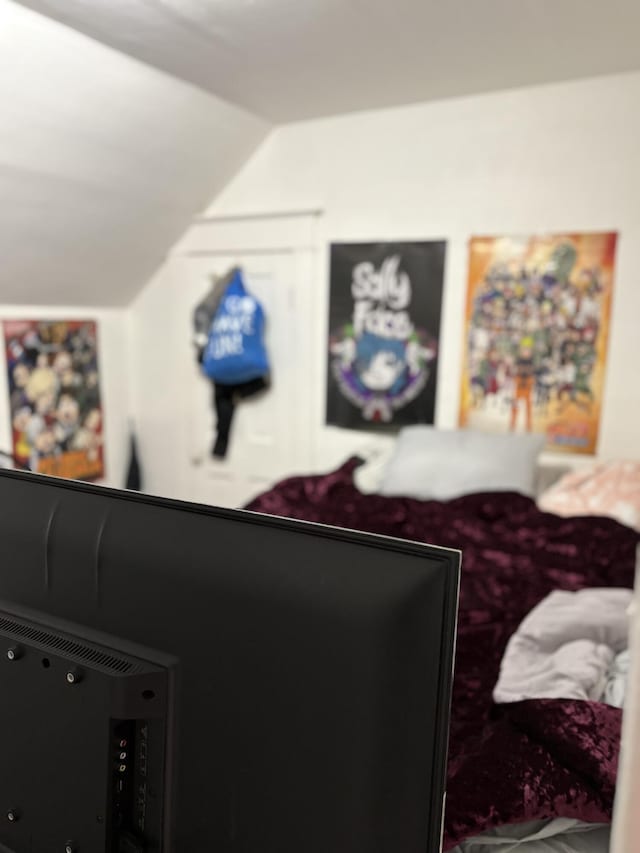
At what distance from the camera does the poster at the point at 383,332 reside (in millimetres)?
3090

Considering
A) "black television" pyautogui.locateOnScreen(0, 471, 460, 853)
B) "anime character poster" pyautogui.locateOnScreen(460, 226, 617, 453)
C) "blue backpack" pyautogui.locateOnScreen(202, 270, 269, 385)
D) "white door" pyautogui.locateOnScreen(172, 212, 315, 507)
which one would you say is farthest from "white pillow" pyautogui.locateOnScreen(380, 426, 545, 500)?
"black television" pyautogui.locateOnScreen(0, 471, 460, 853)

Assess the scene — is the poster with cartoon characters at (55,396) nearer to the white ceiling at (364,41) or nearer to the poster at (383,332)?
the poster at (383,332)

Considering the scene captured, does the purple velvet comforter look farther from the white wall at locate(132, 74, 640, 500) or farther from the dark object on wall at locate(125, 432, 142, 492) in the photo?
the dark object on wall at locate(125, 432, 142, 492)

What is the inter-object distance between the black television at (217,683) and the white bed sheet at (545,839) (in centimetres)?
42

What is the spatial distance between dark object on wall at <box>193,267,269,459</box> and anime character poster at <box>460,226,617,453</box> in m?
1.07

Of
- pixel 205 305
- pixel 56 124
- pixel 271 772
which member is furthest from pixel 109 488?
pixel 205 305

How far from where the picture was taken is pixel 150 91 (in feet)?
8.21

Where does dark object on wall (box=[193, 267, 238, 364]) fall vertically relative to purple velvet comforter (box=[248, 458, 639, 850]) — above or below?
above

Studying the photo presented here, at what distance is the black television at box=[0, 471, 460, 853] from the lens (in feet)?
1.91

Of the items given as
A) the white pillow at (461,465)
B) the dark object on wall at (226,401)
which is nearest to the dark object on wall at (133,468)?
the dark object on wall at (226,401)

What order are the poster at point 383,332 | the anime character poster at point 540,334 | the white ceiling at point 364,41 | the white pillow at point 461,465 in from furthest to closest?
the poster at point 383,332 < the anime character poster at point 540,334 < the white pillow at point 461,465 < the white ceiling at point 364,41

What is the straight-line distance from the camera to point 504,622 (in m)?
1.64

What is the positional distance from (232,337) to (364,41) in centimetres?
157

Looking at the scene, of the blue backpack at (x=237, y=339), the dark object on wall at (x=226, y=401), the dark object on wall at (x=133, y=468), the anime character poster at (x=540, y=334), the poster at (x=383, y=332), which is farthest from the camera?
the dark object on wall at (x=133, y=468)
